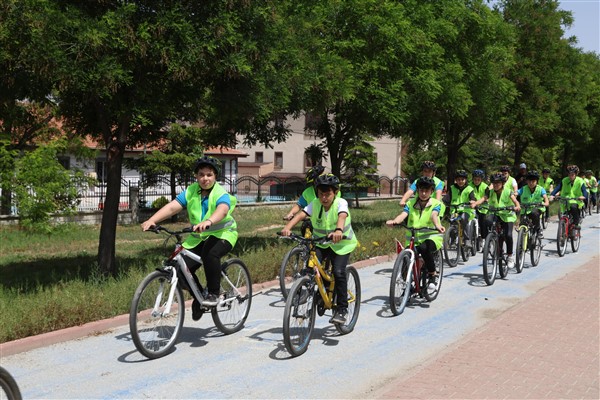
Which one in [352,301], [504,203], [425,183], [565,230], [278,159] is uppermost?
[278,159]

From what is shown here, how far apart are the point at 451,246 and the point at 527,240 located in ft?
4.79

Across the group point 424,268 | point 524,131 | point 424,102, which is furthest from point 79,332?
point 524,131

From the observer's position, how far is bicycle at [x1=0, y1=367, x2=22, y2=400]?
13.2 ft

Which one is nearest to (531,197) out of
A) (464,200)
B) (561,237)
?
(464,200)

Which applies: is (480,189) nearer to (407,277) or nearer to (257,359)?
(407,277)

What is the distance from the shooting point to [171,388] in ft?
18.3

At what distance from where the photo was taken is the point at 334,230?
23.2ft

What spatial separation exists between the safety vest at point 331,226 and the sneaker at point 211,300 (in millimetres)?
1234

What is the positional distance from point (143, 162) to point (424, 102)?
1416 centimetres

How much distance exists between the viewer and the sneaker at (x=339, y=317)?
7.05m

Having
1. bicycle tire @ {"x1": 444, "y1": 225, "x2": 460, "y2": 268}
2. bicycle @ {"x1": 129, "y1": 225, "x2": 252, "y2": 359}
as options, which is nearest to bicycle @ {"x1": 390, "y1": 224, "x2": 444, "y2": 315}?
bicycle @ {"x1": 129, "y1": 225, "x2": 252, "y2": 359}

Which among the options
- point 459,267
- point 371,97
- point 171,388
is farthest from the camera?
point 371,97

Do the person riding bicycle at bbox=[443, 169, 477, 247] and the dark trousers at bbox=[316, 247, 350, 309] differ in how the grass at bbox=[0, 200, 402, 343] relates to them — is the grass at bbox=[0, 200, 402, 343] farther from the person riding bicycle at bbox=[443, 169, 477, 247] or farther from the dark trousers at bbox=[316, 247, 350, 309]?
the dark trousers at bbox=[316, 247, 350, 309]

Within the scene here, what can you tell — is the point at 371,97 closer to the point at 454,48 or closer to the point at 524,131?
the point at 454,48
